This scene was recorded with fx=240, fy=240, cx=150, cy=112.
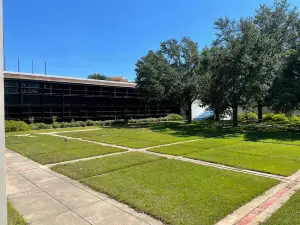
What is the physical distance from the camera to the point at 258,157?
9.45m

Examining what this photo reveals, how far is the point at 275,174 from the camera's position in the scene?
23.4ft

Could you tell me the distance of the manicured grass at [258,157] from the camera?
789cm

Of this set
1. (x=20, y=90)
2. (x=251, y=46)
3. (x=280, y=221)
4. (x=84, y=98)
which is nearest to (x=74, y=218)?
(x=280, y=221)

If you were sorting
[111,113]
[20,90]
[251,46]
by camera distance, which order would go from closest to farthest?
[251,46] → [20,90] → [111,113]

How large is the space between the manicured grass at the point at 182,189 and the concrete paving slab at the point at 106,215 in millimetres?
357

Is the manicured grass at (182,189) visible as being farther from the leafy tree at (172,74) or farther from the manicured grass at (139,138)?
the leafy tree at (172,74)

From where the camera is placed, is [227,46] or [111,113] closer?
[227,46]

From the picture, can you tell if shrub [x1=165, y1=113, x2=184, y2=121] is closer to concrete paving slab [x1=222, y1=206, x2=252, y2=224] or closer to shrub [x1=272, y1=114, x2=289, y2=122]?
shrub [x1=272, y1=114, x2=289, y2=122]

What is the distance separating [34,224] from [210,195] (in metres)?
3.60

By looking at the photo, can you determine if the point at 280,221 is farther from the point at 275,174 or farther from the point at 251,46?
the point at 251,46

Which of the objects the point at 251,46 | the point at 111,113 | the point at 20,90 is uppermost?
the point at 251,46

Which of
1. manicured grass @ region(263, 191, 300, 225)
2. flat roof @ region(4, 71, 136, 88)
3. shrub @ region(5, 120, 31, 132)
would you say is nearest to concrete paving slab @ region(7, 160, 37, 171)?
manicured grass @ region(263, 191, 300, 225)

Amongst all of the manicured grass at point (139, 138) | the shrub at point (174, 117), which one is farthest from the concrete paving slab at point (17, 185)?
the shrub at point (174, 117)

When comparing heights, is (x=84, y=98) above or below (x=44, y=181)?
above
